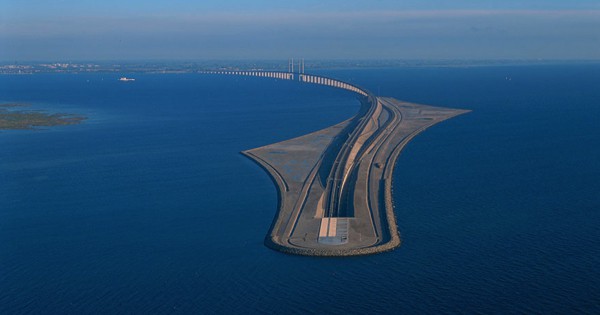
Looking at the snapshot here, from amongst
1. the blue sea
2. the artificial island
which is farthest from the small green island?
the artificial island

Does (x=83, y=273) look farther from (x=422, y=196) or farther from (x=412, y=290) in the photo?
(x=422, y=196)

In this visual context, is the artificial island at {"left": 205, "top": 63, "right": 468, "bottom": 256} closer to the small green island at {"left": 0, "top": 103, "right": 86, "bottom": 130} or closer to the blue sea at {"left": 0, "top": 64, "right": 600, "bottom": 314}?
the blue sea at {"left": 0, "top": 64, "right": 600, "bottom": 314}

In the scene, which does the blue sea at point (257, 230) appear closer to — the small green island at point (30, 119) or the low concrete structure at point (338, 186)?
the low concrete structure at point (338, 186)

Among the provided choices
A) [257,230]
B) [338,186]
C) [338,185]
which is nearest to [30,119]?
[338,185]

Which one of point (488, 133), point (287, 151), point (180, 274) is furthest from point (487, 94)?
point (180, 274)

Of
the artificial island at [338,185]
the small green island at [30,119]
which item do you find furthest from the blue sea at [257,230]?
the small green island at [30,119]

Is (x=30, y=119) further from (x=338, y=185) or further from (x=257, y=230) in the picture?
(x=257, y=230)
